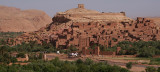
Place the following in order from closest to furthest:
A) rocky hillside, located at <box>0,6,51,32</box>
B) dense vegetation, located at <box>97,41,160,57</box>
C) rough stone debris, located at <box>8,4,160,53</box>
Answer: dense vegetation, located at <box>97,41,160,57</box> → rough stone debris, located at <box>8,4,160,53</box> → rocky hillside, located at <box>0,6,51,32</box>

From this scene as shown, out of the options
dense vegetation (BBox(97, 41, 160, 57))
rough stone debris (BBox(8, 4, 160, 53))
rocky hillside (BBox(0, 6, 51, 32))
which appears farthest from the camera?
rocky hillside (BBox(0, 6, 51, 32))

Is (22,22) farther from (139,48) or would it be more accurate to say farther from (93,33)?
(139,48)

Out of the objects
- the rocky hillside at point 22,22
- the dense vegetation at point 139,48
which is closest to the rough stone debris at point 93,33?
the dense vegetation at point 139,48

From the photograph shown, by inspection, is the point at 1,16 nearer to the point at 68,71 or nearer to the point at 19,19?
the point at 19,19

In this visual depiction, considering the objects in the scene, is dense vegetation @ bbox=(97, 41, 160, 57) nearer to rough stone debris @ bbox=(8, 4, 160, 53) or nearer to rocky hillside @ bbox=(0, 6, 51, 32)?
rough stone debris @ bbox=(8, 4, 160, 53)

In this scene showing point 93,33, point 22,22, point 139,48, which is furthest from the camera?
point 22,22

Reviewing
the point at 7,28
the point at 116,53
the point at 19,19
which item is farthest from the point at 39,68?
the point at 19,19

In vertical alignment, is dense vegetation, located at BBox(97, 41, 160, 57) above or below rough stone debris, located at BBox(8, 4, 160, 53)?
below

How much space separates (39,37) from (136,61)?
2112cm

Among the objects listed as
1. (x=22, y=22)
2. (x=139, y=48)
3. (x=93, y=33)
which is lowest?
(x=139, y=48)

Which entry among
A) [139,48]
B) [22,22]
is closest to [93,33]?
[139,48]

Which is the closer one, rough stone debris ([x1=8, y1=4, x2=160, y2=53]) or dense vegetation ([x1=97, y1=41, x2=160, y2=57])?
dense vegetation ([x1=97, y1=41, x2=160, y2=57])

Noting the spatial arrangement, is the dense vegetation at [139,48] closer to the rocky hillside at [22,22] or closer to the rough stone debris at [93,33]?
the rough stone debris at [93,33]

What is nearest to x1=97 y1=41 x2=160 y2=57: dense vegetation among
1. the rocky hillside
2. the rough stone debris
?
the rough stone debris
